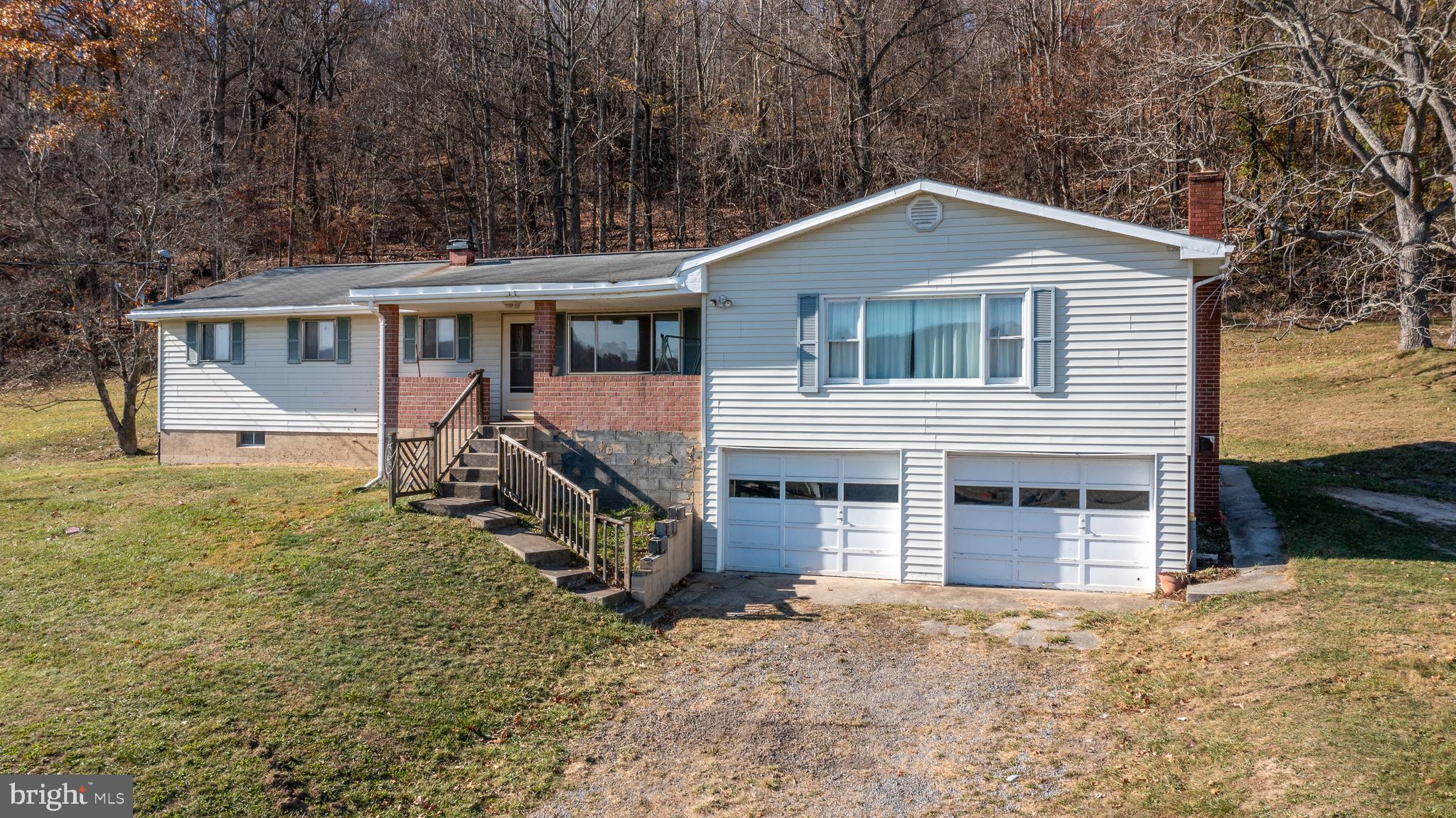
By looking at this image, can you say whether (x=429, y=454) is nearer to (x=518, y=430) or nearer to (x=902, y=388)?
(x=518, y=430)

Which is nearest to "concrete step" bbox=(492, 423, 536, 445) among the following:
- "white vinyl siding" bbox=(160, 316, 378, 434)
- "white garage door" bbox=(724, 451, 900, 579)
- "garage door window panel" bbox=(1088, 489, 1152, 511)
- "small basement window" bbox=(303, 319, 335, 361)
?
"white garage door" bbox=(724, 451, 900, 579)

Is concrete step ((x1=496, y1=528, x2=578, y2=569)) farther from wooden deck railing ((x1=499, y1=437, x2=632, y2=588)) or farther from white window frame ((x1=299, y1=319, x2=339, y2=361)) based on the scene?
white window frame ((x1=299, y1=319, x2=339, y2=361))

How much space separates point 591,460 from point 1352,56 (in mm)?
22517

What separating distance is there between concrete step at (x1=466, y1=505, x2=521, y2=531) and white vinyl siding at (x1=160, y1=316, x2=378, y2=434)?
7.27 m

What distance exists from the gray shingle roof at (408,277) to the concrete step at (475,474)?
3.41 metres

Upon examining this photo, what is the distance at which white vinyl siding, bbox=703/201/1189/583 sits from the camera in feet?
40.7

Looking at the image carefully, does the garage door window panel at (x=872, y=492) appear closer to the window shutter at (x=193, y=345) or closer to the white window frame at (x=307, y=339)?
the white window frame at (x=307, y=339)

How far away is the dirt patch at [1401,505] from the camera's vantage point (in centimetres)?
1492

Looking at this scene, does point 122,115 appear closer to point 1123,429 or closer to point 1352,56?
point 1123,429

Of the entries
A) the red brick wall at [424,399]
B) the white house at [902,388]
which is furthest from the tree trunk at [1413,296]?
the red brick wall at [424,399]

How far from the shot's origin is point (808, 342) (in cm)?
1380

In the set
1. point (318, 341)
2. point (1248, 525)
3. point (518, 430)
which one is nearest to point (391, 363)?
point (318, 341)

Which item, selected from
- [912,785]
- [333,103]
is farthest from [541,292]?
[333,103]

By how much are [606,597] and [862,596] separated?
3832mm
